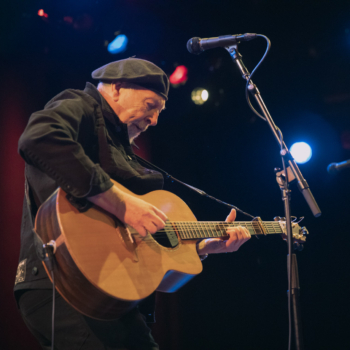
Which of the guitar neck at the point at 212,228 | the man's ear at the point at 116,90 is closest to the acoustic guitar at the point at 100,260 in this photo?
the guitar neck at the point at 212,228

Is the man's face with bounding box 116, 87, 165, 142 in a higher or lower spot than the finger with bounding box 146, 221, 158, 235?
higher

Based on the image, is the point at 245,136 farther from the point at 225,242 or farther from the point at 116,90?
the point at 116,90

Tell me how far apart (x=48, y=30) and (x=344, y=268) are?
480 centimetres

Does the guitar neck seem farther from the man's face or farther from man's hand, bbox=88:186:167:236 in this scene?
the man's face

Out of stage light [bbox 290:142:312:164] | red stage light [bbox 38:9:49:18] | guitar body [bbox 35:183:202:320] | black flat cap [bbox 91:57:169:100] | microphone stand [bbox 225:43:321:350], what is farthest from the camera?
stage light [bbox 290:142:312:164]

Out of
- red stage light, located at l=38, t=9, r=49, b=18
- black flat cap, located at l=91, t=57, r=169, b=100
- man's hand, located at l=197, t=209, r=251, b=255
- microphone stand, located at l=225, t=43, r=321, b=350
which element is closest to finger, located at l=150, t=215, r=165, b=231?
microphone stand, located at l=225, t=43, r=321, b=350

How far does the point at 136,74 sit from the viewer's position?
7.45ft

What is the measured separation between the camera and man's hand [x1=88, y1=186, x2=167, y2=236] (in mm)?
1717

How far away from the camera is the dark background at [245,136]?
429 centimetres

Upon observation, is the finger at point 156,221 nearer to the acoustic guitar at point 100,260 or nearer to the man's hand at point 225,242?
the acoustic guitar at point 100,260

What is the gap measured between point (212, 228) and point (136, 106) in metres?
1.10

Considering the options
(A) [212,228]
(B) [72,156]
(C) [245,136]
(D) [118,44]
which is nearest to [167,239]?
(A) [212,228]

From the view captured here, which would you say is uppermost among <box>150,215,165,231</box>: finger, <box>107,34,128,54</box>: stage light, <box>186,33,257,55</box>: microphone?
<box>107,34,128,54</box>: stage light

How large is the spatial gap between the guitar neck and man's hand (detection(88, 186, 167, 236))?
0.43 m
